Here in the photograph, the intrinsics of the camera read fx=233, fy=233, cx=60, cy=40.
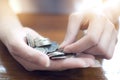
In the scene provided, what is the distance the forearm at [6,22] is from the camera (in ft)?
1.69

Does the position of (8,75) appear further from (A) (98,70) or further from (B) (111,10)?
(B) (111,10)

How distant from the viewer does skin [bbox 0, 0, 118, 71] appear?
42cm

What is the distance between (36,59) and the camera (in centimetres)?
41

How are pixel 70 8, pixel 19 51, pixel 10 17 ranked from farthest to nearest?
1. pixel 70 8
2. pixel 10 17
3. pixel 19 51

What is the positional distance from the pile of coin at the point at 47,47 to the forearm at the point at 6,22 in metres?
0.06

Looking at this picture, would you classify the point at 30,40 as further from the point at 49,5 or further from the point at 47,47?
the point at 49,5

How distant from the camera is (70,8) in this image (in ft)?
2.68

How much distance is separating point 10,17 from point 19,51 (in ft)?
0.56

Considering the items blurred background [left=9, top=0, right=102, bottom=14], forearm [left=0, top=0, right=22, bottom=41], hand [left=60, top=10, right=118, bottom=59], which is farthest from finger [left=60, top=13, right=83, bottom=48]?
blurred background [left=9, top=0, right=102, bottom=14]

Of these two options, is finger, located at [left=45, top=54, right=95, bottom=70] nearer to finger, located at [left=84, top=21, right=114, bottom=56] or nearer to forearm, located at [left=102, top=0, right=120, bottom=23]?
finger, located at [left=84, top=21, right=114, bottom=56]

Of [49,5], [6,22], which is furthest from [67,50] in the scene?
[49,5]

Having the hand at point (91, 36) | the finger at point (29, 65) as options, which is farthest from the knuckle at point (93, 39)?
the finger at point (29, 65)

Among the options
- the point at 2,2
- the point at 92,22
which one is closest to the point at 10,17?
the point at 2,2

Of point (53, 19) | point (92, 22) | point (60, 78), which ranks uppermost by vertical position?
point (53, 19)
